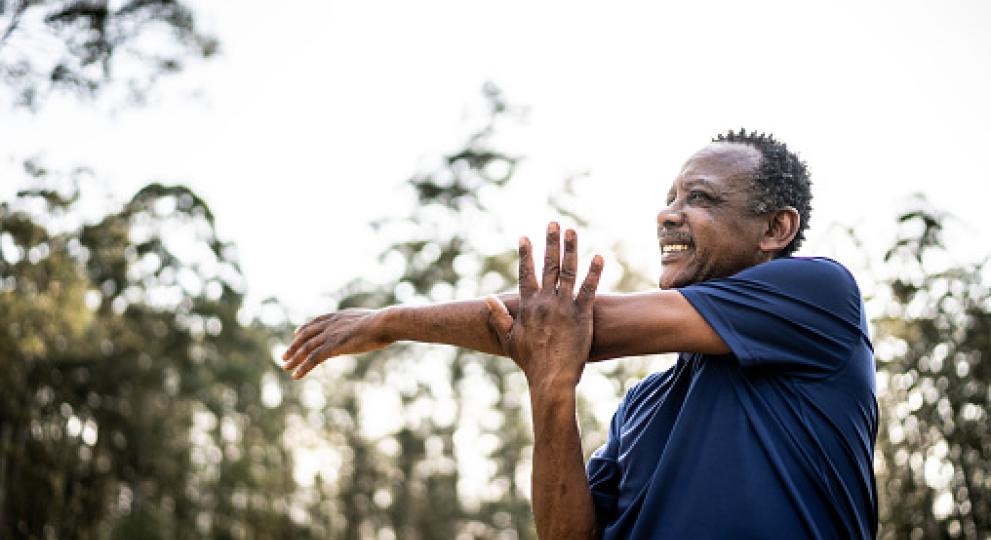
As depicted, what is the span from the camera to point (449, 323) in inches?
102

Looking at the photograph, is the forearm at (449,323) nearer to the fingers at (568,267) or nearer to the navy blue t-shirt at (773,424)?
the fingers at (568,267)

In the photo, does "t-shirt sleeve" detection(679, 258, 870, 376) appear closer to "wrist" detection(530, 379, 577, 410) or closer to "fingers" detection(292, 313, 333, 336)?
"wrist" detection(530, 379, 577, 410)

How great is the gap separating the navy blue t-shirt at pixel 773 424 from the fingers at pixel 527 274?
381mm

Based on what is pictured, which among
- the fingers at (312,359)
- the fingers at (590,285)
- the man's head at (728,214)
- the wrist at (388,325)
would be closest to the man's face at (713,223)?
the man's head at (728,214)

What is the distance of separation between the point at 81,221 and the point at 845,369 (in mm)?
19537

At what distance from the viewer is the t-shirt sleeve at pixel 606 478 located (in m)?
2.56

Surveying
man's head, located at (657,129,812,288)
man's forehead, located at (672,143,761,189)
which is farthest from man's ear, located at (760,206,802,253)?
man's forehead, located at (672,143,761,189)

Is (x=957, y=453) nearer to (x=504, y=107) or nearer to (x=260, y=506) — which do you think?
(x=504, y=107)

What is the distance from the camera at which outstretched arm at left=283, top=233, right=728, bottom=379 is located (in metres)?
2.30

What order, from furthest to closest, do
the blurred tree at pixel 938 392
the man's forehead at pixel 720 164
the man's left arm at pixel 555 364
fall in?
the blurred tree at pixel 938 392
the man's forehead at pixel 720 164
the man's left arm at pixel 555 364

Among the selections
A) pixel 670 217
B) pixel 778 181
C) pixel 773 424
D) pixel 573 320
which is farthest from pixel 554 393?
pixel 778 181

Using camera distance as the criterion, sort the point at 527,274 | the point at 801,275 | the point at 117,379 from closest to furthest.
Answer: the point at 801,275, the point at 527,274, the point at 117,379

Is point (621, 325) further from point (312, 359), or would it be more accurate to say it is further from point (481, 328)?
point (312, 359)

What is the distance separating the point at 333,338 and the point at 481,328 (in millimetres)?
469
